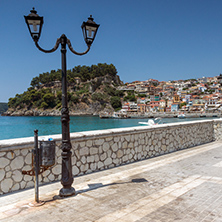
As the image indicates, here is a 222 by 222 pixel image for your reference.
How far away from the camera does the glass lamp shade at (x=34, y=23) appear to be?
4004mm

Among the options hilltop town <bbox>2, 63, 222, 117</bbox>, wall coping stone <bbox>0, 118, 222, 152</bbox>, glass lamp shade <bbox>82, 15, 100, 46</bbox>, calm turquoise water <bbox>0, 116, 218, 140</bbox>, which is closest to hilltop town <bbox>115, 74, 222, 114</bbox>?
hilltop town <bbox>2, 63, 222, 117</bbox>

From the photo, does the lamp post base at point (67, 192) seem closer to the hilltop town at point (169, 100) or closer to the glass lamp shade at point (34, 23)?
the glass lamp shade at point (34, 23)

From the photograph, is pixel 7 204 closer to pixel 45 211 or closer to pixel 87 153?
pixel 45 211

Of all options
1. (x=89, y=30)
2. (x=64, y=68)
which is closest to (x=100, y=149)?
(x=64, y=68)

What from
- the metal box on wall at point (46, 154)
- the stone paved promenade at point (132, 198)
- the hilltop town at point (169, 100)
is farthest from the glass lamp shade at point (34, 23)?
the hilltop town at point (169, 100)

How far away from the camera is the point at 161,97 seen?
176 meters

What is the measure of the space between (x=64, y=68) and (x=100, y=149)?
8.07ft

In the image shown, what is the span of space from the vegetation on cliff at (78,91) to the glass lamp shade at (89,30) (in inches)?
5181

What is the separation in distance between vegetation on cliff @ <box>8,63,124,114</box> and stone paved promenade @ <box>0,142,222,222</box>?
131318 millimetres

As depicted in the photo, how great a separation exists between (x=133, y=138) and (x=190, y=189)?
2780mm

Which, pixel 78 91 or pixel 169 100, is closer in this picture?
pixel 78 91

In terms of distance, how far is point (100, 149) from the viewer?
19.6 feet

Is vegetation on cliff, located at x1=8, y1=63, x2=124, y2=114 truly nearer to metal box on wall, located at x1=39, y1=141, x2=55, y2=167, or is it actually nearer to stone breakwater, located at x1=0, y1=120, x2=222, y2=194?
stone breakwater, located at x1=0, y1=120, x2=222, y2=194

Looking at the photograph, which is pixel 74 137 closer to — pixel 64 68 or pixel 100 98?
pixel 64 68
